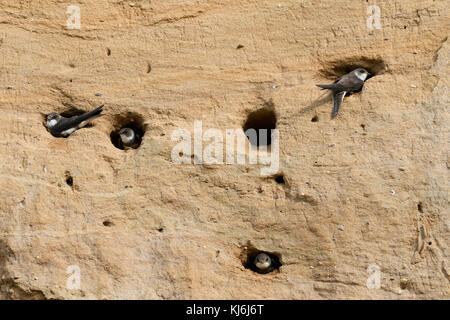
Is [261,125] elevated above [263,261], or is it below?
above

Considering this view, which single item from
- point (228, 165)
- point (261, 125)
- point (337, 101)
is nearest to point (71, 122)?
point (228, 165)

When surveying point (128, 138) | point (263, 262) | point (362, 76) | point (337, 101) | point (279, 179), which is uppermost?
point (362, 76)

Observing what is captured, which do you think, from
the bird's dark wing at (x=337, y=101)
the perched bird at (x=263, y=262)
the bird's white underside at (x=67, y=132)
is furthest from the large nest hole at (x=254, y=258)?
the bird's white underside at (x=67, y=132)

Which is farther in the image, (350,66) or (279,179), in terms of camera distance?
(350,66)

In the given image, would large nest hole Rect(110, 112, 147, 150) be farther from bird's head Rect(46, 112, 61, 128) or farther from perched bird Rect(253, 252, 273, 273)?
perched bird Rect(253, 252, 273, 273)

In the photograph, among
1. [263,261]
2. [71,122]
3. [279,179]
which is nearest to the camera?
[263,261]

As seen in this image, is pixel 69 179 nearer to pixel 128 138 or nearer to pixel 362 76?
pixel 128 138
